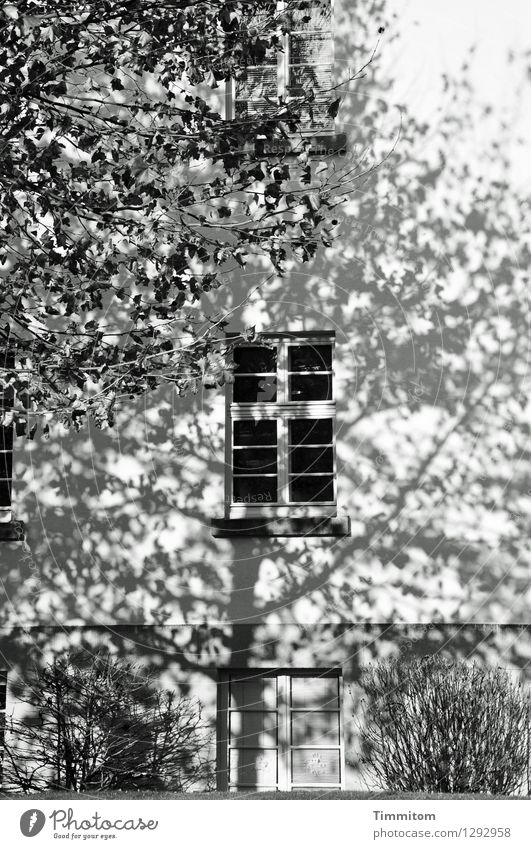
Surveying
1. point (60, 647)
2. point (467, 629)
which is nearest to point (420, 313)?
point (467, 629)

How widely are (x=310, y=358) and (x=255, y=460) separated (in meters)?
1.23

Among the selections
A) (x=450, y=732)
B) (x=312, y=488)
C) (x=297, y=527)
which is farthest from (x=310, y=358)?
(x=450, y=732)

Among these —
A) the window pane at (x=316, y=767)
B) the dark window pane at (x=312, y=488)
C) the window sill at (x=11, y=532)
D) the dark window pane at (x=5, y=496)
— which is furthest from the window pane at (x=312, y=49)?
the window pane at (x=316, y=767)

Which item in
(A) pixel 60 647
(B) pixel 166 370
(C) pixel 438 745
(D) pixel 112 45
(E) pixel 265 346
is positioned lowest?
(C) pixel 438 745

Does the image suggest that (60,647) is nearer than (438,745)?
No

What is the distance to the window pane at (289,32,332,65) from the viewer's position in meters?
13.3

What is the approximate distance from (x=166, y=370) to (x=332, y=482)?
140 inches

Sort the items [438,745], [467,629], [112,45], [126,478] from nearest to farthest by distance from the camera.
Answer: [112,45] → [438,745] → [467,629] → [126,478]

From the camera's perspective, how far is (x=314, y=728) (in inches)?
470

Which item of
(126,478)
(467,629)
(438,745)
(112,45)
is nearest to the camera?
(112,45)

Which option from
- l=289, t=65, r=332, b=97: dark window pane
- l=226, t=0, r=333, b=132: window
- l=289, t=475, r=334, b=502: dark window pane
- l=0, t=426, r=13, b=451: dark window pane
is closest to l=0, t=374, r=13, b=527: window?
l=0, t=426, r=13, b=451: dark window pane

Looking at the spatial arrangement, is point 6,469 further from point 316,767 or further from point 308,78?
point 308,78

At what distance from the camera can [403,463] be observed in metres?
12.3

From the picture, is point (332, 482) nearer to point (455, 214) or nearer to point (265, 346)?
point (265, 346)
